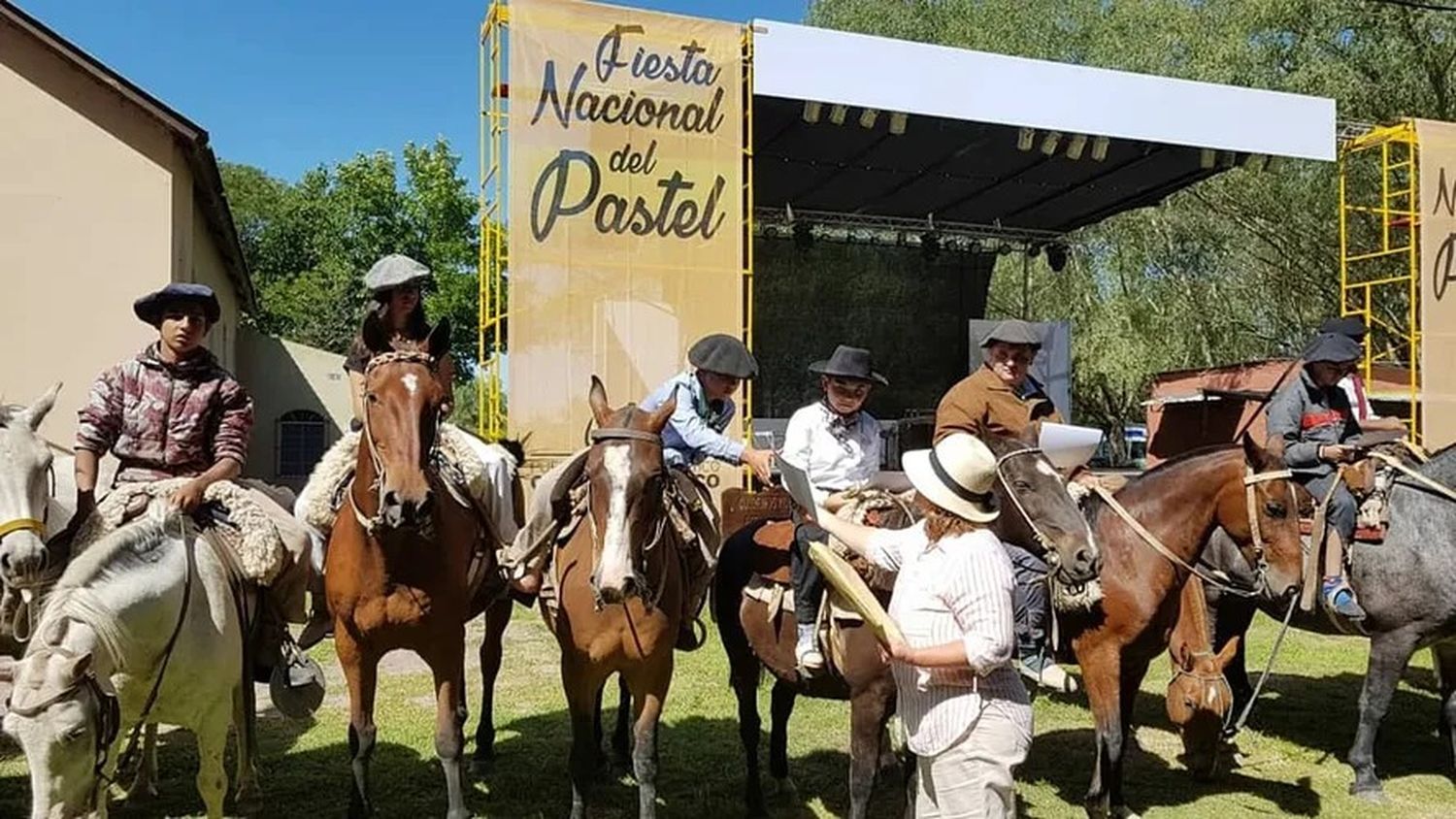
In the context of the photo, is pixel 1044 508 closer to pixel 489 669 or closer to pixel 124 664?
pixel 489 669

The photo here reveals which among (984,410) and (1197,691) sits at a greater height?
(984,410)

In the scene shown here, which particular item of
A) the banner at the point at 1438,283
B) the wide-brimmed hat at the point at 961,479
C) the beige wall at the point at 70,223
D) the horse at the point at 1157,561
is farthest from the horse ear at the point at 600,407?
the banner at the point at 1438,283

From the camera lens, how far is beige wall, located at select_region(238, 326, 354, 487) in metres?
22.1

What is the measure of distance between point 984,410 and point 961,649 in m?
2.23

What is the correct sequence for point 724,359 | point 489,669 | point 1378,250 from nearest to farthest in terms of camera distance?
point 724,359, point 489,669, point 1378,250

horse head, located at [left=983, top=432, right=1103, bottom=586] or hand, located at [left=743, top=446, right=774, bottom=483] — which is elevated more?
hand, located at [left=743, top=446, right=774, bottom=483]

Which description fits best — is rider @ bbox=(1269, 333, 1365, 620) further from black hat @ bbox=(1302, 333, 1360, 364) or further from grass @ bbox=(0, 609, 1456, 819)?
grass @ bbox=(0, 609, 1456, 819)

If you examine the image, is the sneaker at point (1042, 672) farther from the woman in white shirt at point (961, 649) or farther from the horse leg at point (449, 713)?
the horse leg at point (449, 713)

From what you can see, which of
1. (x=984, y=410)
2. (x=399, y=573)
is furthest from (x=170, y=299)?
(x=984, y=410)

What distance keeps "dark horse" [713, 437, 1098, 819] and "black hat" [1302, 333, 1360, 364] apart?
265cm

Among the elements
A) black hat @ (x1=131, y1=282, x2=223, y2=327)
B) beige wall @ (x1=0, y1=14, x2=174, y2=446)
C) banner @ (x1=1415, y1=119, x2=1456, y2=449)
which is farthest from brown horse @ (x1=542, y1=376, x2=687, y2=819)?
banner @ (x1=1415, y1=119, x2=1456, y2=449)

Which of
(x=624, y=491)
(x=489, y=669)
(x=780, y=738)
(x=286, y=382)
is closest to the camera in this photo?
(x=624, y=491)

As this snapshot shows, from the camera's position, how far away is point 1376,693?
6262 millimetres

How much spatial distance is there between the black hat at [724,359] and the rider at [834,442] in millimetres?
343
